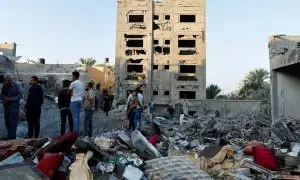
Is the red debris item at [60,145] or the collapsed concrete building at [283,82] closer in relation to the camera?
the red debris item at [60,145]

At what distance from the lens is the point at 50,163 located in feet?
17.0

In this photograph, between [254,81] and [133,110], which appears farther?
[254,81]

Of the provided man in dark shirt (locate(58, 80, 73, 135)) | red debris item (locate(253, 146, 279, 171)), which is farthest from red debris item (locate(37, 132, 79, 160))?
red debris item (locate(253, 146, 279, 171))

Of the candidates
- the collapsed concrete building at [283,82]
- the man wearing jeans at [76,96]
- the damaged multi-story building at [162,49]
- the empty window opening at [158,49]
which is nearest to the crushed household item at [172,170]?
the man wearing jeans at [76,96]

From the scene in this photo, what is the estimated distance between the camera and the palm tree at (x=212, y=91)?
4129cm

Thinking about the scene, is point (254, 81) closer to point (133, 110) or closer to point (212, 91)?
point (212, 91)

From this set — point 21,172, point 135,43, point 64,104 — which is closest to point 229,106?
point 135,43

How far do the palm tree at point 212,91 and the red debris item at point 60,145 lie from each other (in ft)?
118

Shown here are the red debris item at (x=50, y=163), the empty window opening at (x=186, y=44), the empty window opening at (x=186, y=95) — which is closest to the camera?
the red debris item at (x=50, y=163)

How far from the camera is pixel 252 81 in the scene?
42.7m

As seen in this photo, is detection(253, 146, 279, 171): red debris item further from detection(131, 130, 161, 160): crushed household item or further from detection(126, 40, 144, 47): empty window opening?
detection(126, 40, 144, 47): empty window opening

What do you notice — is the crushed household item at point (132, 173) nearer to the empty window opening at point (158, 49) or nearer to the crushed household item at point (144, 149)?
the crushed household item at point (144, 149)

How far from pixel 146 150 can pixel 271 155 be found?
242cm

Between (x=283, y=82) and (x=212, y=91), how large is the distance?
29.8 meters
